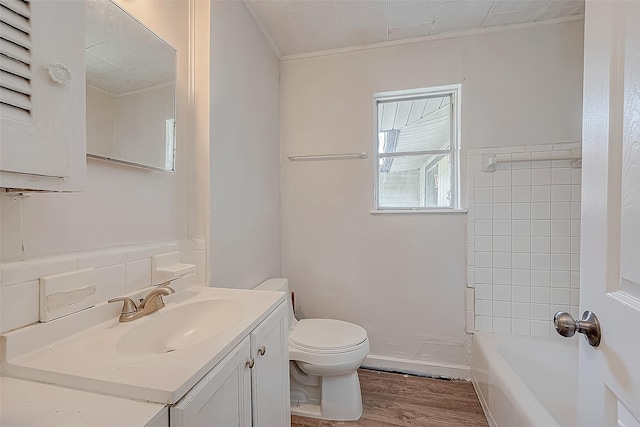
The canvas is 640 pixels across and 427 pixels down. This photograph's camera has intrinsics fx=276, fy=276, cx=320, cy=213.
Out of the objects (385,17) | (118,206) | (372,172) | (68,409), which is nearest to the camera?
(68,409)

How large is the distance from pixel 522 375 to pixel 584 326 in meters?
1.45

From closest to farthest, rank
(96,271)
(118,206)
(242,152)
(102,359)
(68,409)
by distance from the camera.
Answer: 1. (68,409)
2. (102,359)
3. (96,271)
4. (118,206)
5. (242,152)

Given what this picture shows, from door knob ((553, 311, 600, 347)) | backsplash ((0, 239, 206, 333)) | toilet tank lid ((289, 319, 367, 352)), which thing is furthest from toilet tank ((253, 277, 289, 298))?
door knob ((553, 311, 600, 347))

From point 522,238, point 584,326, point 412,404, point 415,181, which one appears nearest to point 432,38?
point 415,181

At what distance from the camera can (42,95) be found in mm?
552

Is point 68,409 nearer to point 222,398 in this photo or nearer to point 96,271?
point 222,398

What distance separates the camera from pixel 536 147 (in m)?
1.78

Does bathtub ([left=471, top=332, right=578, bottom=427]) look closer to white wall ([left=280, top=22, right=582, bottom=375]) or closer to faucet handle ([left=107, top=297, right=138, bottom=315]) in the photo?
white wall ([left=280, top=22, right=582, bottom=375])

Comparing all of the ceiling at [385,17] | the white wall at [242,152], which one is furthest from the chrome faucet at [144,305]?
the ceiling at [385,17]

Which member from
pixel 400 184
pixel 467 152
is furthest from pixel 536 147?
pixel 400 184

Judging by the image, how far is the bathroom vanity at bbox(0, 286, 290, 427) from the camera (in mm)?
562

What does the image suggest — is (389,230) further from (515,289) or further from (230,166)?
(230,166)

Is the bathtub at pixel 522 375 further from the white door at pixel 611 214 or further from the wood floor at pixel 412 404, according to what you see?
the white door at pixel 611 214

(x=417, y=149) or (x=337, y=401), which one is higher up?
(x=417, y=149)
